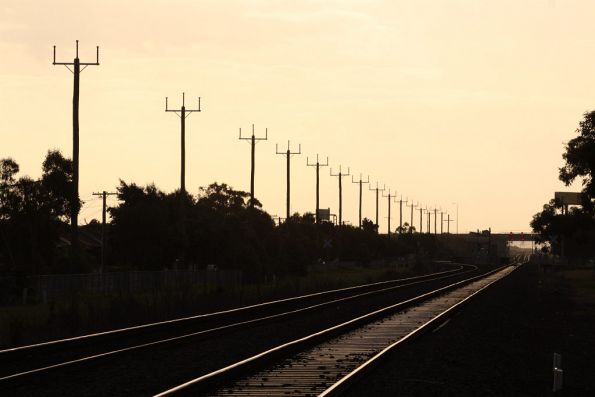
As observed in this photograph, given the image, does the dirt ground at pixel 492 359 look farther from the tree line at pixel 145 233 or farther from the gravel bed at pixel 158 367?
the tree line at pixel 145 233

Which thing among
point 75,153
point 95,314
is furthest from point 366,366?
point 75,153

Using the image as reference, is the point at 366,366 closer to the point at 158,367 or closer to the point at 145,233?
the point at 158,367

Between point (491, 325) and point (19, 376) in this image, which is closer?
point (19, 376)

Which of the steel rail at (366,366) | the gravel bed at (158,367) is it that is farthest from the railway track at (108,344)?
the steel rail at (366,366)

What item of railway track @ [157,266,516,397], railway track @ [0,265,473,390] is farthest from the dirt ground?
railway track @ [0,265,473,390]

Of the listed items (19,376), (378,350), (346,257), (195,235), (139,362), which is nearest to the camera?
(19,376)

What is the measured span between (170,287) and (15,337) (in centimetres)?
3590

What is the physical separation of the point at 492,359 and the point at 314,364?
12.5 ft

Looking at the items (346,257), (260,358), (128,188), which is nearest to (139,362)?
(260,358)

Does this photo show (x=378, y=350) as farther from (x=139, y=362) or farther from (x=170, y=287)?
(x=170, y=287)

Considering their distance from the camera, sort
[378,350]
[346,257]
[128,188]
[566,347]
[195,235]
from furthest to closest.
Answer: [346,257] → [128,188] → [195,235] → [566,347] → [378,350]

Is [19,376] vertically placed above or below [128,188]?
below

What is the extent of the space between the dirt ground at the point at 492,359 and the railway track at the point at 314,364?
0.43 meters

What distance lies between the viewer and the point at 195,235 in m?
72.3
